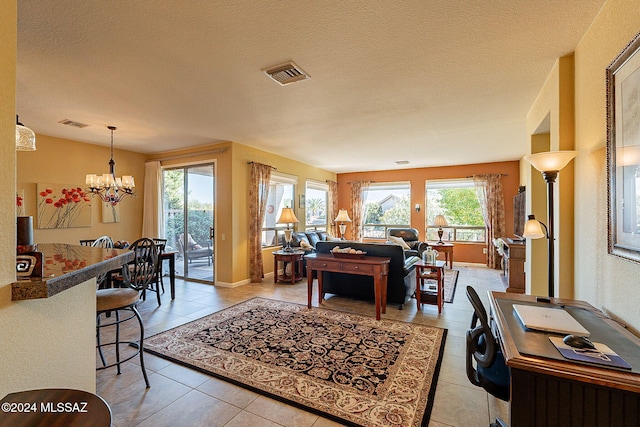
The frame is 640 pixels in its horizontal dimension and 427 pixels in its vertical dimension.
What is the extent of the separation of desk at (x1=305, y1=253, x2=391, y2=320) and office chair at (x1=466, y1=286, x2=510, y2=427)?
71.9 inches

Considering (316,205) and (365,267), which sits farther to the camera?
(316,205)

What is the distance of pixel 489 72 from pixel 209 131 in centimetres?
384

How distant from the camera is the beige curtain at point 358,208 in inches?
344

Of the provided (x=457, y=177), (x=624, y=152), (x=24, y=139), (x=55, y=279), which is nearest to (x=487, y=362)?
(x=624, y=152)

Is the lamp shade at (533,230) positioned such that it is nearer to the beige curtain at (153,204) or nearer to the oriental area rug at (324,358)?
the oriental area rug at (324,358)

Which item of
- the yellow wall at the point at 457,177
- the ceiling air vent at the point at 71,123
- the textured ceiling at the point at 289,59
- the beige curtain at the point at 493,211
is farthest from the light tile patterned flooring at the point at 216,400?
the yellow wall at the point at 457,177

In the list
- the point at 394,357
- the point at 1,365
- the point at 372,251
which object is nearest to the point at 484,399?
the point at 394,357

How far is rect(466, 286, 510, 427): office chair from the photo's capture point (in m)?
1.50

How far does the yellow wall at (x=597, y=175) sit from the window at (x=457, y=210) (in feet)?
18.6

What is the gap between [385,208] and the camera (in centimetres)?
868

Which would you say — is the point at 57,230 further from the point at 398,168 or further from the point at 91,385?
the point at 398,168

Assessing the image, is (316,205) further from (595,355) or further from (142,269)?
(595,355)

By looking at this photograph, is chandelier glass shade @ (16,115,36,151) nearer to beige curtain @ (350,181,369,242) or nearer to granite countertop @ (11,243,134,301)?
granite countertop @ (11,243,134,301)

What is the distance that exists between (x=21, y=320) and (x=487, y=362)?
217cm
